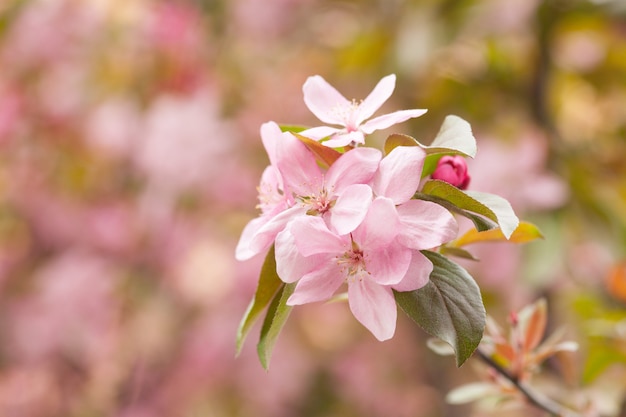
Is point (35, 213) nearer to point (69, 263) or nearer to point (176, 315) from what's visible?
point (69, 263)

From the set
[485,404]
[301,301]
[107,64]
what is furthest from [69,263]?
[301,301]

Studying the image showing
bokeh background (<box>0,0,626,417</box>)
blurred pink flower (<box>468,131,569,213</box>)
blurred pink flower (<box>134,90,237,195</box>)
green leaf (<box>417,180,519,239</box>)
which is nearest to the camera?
green leaf (<box>417,180,519,239</box>)

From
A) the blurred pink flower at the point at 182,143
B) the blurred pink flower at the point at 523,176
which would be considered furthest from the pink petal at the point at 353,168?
the blurred pink flower at the point at 182,143

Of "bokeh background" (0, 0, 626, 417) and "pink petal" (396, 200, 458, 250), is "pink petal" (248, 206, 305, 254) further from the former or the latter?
"bokeh background" (0, 0, 626, 417)

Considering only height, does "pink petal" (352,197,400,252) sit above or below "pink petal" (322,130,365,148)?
below

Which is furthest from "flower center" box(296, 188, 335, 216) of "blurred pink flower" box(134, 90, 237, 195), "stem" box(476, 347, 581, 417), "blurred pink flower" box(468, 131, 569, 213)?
"blurred pink flower" box(134, 90, 237, 195)

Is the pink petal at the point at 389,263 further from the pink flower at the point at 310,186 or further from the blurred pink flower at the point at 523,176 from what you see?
the blurred pink flower at the point at 523,176
